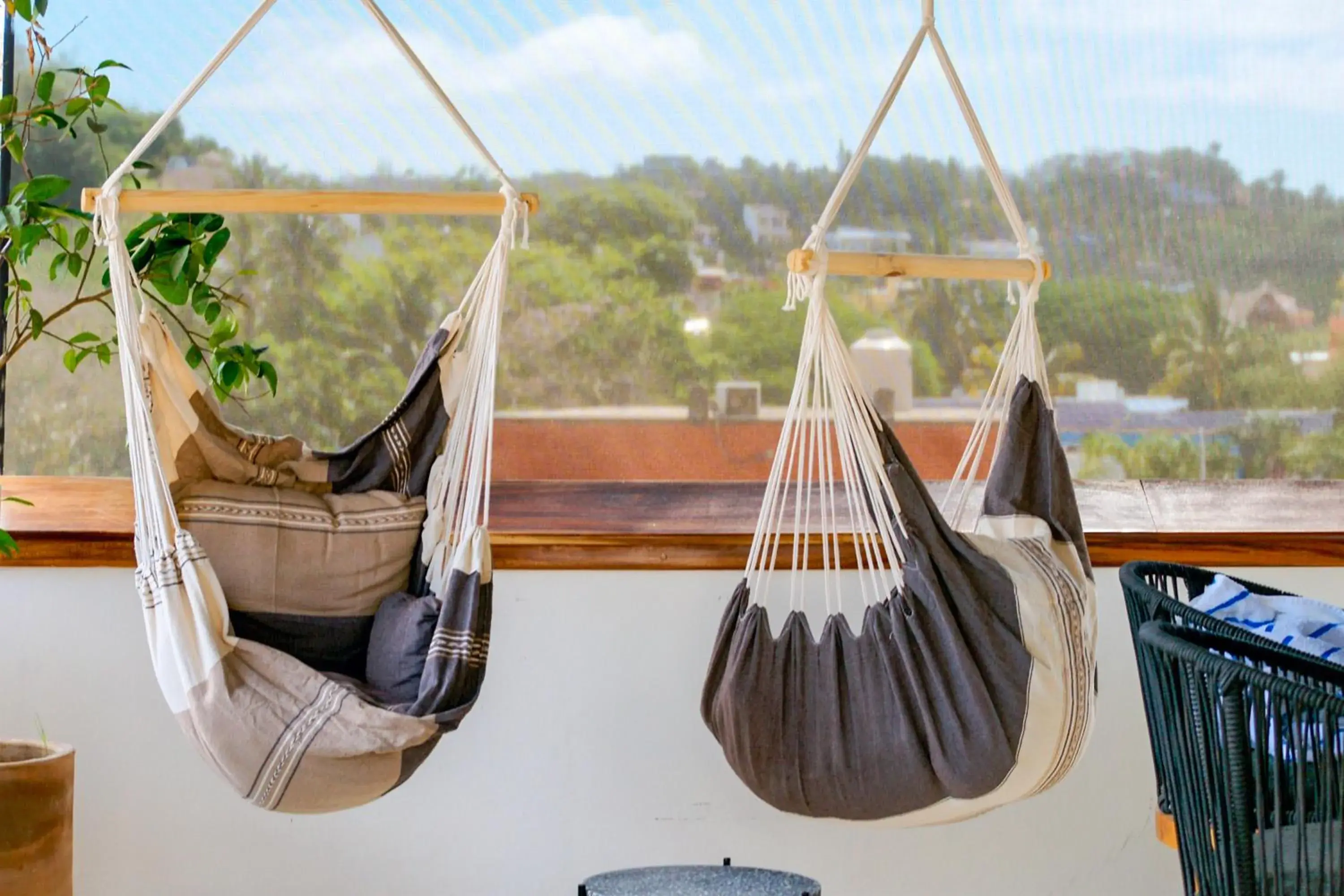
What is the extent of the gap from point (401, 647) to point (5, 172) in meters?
1.17

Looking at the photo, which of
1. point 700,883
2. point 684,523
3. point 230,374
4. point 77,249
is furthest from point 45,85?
point 700,883

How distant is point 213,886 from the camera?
2.16 meters

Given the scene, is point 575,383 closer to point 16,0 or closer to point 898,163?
point 898,163

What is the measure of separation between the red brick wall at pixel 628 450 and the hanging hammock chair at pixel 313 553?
43cm

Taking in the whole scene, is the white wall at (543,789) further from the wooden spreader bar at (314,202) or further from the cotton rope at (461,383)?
the wooden spreader bar at (314,202)

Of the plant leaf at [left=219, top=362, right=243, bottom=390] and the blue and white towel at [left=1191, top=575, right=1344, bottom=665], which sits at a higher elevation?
the plant leaf at [left=219, top=362, right=243, bottom=390]

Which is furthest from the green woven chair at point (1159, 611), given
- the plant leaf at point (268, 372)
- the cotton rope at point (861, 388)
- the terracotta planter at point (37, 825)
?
the terracotta planter at point (37, 825)

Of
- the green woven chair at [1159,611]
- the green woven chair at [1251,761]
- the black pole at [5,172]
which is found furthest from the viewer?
the black pole at [5,172]

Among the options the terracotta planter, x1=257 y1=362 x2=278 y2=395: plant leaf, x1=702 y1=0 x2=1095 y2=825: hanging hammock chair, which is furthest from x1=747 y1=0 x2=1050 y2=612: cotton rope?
the terracotta planter

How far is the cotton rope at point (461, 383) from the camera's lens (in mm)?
1646

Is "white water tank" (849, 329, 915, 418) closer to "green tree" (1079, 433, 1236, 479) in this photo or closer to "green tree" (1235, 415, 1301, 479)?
"green tree" (1079, 433, 1236, 479)

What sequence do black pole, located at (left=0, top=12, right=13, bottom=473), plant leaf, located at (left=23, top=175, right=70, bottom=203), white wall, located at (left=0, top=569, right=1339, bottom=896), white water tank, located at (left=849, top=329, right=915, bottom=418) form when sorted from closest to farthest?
plant leaf, located at (left=23, top=175, right=70, bottom=203)
white wall, located at (left=0, top=569, right=1339, bottom=896)
black pole, located at (left=0, top=12, right=13, bottom=473)
white water tank, located at (left=849, top=329, right=915, bottom=418)

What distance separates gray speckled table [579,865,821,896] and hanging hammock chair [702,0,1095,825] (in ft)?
0.30

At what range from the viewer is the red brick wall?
7.64 feet
